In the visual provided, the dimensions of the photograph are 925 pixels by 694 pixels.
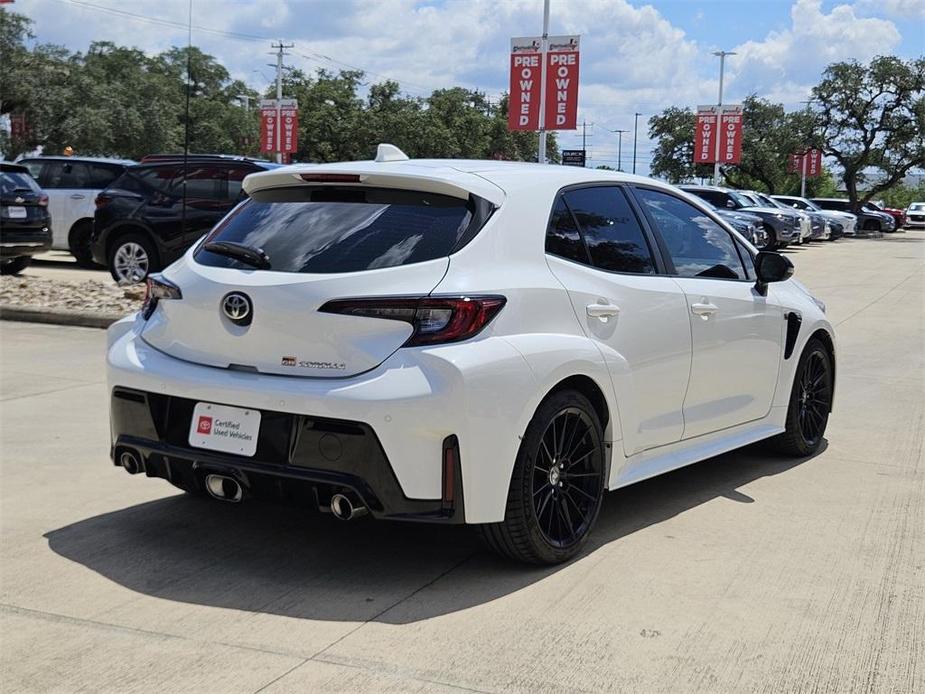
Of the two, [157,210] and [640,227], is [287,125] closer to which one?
[157,210]

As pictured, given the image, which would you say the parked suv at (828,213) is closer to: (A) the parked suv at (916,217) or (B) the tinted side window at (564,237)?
(A) the parked suv at (916,217)

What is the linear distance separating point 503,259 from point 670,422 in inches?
53.3

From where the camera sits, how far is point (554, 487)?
4496mm

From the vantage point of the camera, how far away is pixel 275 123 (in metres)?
46.6

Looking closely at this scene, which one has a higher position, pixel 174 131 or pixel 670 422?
pixel 174 131

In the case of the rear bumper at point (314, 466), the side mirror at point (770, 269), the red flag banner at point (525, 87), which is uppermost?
the red flag banner at point (525, 87)

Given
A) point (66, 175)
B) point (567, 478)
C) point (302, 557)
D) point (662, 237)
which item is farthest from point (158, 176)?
point (567, 478)

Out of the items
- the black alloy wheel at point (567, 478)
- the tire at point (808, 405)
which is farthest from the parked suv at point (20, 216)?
the black alloy wheel at point (567, 478)

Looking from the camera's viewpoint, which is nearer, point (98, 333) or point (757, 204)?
point (98, 333)

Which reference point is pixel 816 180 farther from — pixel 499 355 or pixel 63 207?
pixel 499 355

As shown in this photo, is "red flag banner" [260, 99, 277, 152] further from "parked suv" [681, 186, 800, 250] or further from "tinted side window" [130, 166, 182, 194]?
"tinted side window" [130, 166, 182, 194]

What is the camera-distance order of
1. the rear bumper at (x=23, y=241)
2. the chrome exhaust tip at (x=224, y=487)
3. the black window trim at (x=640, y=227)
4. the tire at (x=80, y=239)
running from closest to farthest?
the chrome exhaust tip at (x=224, y=487) → the black window trim at (x=640, y=227) → the rear bumper at (x=23, y=241) → the tire at (x=80, y=239)

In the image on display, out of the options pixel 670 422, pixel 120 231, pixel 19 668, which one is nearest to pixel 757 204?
pixel 120 231

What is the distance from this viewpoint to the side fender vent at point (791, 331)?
620 centimetres
